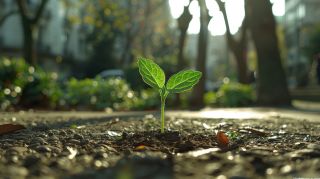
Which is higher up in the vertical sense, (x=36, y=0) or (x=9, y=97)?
(x=36, y=0)

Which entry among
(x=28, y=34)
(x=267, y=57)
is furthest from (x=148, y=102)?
(x=28, y=34)

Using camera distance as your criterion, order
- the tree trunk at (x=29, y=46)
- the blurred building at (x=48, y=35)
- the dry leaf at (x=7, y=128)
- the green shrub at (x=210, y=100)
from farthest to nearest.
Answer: the blurred building at (x=48, y=35)
the tree trunk at (x=29, y=46)
the green shrub at (x=210, y=100)
the dry leaf at (x=7, y=128)

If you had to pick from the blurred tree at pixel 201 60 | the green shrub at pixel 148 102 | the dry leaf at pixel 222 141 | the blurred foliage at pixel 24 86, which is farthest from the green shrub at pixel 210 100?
the dry leaf at pixel 222 141

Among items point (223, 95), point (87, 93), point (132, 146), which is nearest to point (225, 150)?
point (132, 146)

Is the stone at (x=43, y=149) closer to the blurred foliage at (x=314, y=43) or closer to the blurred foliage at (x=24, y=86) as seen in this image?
the blurred foliage at (x=24, y=86)

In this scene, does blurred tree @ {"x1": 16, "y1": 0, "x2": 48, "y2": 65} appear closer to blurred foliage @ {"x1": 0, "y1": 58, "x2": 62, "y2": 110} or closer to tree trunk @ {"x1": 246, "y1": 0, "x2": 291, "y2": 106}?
blurred foliage @ {"x1": 0, "y1": 58, "x2": 62, "y2": 110}

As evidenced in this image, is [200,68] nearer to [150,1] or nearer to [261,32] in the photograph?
[261,32]

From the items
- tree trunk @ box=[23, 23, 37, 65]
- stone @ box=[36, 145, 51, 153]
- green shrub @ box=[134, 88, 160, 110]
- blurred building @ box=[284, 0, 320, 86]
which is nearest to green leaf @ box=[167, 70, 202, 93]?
stone @ box=[36, 145, 51, 153]
